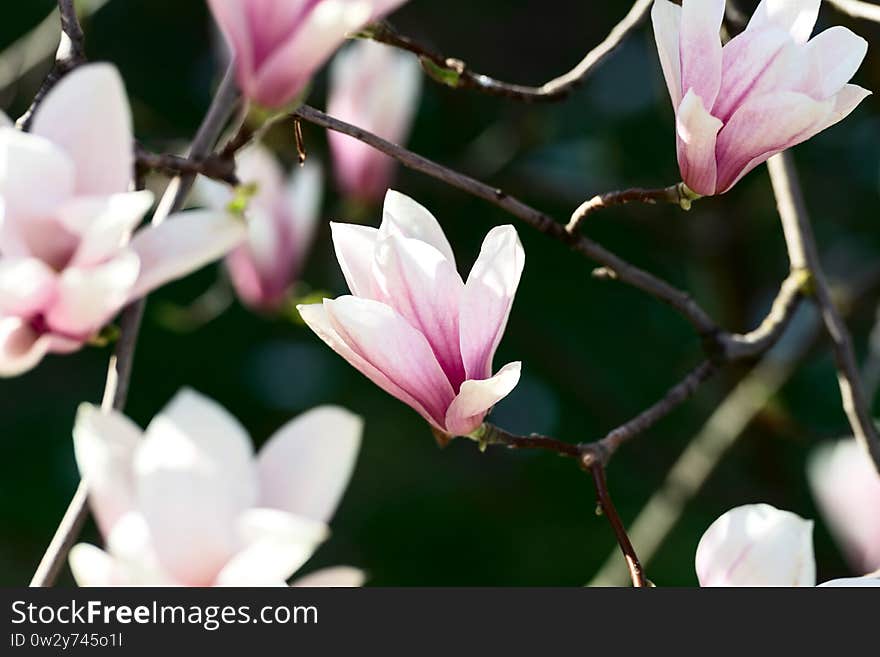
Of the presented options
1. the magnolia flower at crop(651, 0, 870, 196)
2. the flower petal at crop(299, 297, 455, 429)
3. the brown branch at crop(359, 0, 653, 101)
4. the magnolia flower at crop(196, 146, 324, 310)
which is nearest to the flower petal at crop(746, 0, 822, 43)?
the magnolia flower at crop(651, 0, 870, 196)

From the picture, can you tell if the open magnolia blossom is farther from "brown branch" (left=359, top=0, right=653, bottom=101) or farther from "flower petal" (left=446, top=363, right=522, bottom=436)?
"brown branch" (left=359, top=0, right=653, bottom=101)

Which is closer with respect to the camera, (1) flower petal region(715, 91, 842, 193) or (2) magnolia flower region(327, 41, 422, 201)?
(1) flower petal region(715, 91, 842, 193)

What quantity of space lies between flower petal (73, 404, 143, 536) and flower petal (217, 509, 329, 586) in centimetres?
4

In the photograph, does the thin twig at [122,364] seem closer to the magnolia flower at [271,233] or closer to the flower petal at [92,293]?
the flower petal at [92,293]

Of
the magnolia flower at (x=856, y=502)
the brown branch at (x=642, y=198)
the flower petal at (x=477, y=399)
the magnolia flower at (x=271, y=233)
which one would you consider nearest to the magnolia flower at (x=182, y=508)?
the flower petal at (x=477, y=399)

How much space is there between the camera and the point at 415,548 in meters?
2.15

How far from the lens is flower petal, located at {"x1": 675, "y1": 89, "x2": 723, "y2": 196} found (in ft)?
1.61

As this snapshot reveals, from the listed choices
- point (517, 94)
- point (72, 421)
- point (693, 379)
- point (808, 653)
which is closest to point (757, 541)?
point (808, 653)

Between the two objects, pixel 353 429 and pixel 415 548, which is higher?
pixel 353 429

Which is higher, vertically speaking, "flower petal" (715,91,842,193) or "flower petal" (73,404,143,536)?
"flower petal" (715,91,842,193)

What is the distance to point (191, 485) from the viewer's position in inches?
15.3

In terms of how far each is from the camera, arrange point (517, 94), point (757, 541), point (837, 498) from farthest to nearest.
Answer: point (837, 498) < point (517, 94) < point (757, 541)

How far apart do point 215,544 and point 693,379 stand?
33 centimetres

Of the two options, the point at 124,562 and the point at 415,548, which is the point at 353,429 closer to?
the point at 124,562
